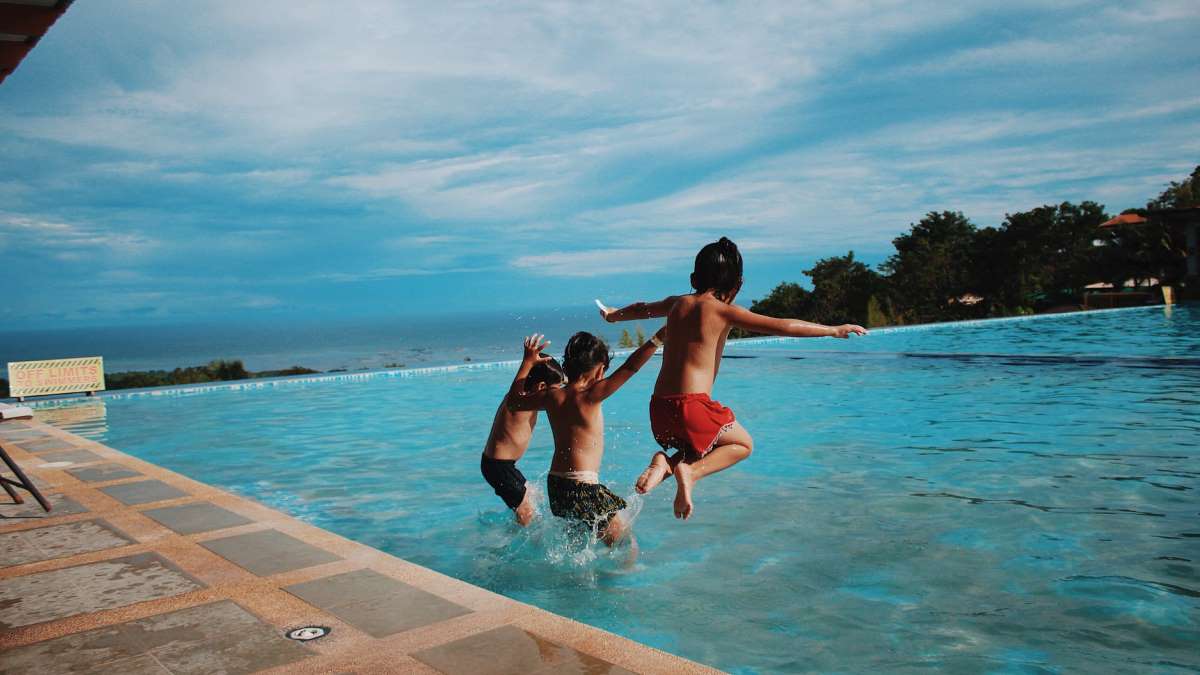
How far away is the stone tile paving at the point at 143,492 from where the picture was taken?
5.91 m

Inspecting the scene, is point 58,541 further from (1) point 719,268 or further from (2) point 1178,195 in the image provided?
(2) point 1178,195

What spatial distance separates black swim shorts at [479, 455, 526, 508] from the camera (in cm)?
554

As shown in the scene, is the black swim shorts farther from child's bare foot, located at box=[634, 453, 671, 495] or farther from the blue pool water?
child's bare foot, located at box=[634, 453, 671, 495]

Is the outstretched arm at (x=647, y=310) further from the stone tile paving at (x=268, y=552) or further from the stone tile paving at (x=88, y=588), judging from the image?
the stone tile paving at (x=88, y=588)

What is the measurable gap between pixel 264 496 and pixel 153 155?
56577mm

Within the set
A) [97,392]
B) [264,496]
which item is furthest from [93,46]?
[264,496]

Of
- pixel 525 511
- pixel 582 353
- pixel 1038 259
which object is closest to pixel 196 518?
pixel 525 511

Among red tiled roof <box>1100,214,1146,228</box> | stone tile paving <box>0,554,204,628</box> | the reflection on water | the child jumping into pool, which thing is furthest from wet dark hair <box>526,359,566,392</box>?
red tiled roof <box>1100,214,1146,228</box>

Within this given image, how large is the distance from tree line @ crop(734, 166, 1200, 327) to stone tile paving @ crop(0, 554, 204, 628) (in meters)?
29.3

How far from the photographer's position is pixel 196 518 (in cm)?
521

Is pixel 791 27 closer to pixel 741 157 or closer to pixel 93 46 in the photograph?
pixel 93 46

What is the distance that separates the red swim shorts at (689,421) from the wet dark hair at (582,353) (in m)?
0.76

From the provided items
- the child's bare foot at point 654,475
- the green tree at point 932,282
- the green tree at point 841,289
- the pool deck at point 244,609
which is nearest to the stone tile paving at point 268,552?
the pool deck at point 244,609

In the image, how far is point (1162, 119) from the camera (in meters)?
41.5
